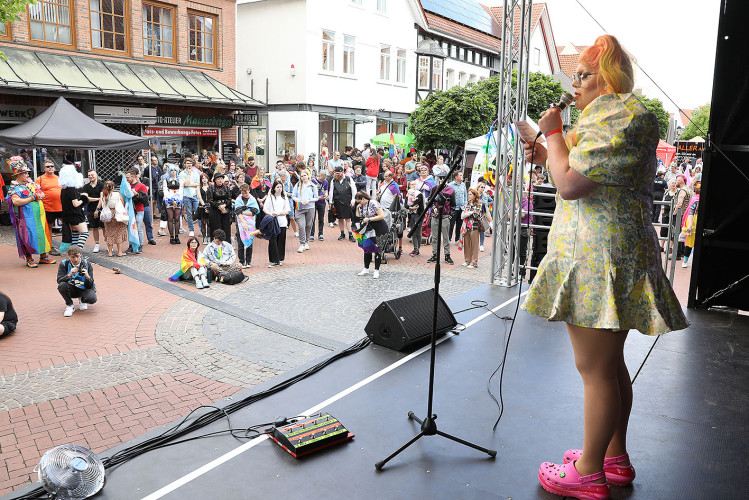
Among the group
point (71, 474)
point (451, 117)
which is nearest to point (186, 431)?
point (71, 474)

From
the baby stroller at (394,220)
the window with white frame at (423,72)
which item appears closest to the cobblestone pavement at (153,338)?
the baby stroller at (394,220)

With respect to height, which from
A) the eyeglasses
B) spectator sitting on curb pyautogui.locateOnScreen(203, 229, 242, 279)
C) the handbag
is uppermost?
the eyeglasses

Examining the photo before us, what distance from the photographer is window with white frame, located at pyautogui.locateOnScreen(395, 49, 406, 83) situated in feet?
96.9

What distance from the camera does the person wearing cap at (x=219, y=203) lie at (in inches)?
476

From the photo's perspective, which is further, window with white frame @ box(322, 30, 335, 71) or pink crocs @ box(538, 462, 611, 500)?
window with white frame @ box(322, 30, 335, 71)

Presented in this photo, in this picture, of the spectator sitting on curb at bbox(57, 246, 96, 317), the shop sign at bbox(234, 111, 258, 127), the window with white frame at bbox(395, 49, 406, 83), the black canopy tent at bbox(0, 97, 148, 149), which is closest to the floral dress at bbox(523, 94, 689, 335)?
the spectator sitting on curb at bbox(57, 246, 96, 317)

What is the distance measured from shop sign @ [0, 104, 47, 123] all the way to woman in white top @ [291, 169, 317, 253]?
8.55 meters

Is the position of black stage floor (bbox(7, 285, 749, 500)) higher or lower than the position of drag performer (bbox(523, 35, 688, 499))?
lower

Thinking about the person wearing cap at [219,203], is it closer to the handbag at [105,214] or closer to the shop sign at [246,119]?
the handbag at [105,214]

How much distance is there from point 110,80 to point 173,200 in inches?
261

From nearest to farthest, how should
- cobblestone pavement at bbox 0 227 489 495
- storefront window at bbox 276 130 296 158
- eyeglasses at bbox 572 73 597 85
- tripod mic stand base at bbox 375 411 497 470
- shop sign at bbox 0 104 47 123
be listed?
eyeglasses at bbox 572 73 597 85 < tripod mic stand base at bbox 375 411 497 470 < cobblestone pavement at bbox 0 227 489 495 < shop sign at bbox 0 104 47 123 < storefront window at bbox 276 130 296 158

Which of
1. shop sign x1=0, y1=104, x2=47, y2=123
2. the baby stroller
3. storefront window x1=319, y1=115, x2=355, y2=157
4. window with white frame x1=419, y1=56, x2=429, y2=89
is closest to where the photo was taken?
the baby stroller

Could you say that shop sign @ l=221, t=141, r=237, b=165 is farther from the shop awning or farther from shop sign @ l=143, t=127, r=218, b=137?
the shop awning

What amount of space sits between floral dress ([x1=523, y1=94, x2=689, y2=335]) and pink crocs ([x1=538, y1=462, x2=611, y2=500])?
2.42ft
